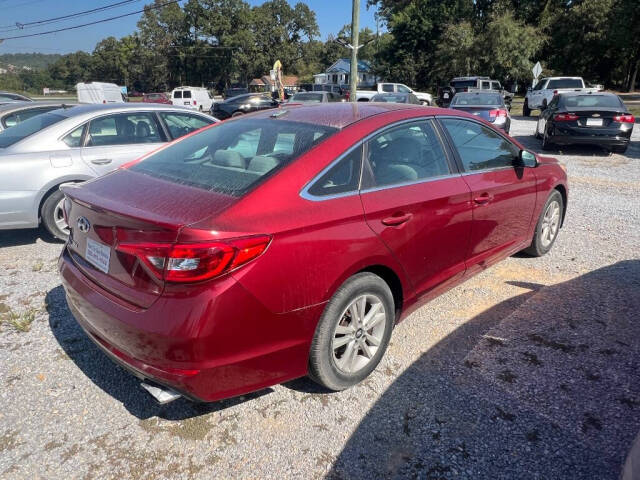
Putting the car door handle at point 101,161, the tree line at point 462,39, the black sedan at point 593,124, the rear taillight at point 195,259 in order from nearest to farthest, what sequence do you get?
the rear taillight at point 195,259 < the car door handle at point 101,161 < the black sedan at point 593,124 < the tree line at point 462,39

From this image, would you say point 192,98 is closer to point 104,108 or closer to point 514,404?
point 104,108

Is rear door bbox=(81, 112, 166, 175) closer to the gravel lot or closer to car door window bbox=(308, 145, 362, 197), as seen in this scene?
the gravel lot

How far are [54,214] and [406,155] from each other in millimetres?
3949

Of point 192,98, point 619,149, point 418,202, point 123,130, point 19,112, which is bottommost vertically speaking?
point 619,149

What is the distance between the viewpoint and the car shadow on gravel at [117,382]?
2.65 m

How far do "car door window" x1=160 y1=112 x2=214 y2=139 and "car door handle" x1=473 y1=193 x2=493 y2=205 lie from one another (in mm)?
3999

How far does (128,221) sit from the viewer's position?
Result: 2.21m

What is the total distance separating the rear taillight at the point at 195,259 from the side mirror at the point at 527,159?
9.37ft

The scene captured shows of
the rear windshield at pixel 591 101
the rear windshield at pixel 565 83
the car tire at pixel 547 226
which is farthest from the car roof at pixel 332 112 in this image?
the rear windshield at pixel 565 83

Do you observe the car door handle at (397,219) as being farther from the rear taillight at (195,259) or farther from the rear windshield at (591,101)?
the rear windshield at (591,101)

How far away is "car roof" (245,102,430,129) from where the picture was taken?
2929mm

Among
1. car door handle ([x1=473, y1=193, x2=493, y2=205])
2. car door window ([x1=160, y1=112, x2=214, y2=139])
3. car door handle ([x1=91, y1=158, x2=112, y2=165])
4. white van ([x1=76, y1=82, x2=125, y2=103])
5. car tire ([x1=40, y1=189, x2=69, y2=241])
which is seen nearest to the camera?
car door handle ([x1=473, y1=193, x2=493, y2=205])

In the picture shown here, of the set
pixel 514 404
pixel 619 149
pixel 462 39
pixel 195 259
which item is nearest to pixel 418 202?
pixel 514 404

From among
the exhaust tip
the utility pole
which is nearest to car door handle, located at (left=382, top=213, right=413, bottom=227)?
the exhaust tip
